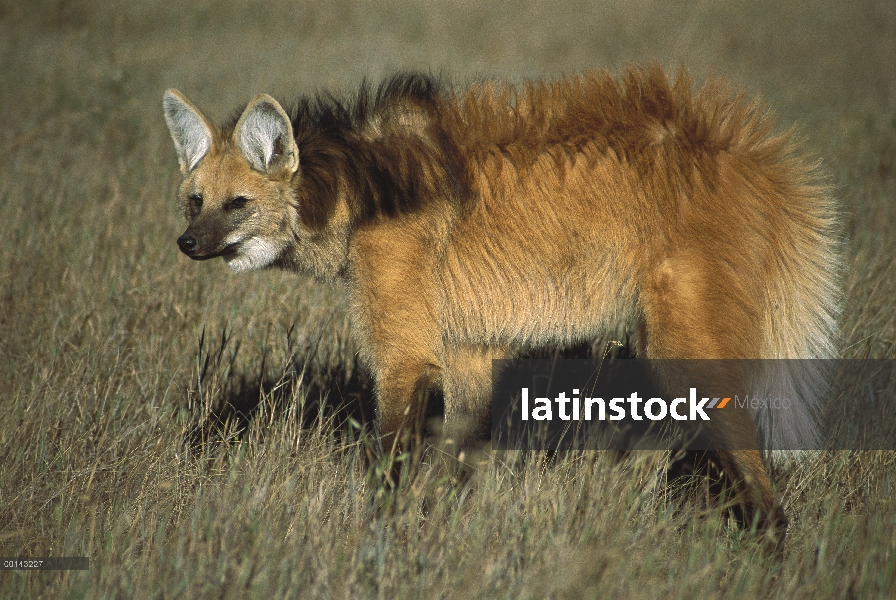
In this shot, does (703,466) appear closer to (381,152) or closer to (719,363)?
(719,363)

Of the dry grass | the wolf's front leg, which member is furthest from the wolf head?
the wolf's front leg

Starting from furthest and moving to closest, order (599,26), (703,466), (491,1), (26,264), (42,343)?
(491,1) → (599,26) → (26,264) → (42,343) → (703,466)

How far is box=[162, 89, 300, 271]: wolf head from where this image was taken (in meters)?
2.97

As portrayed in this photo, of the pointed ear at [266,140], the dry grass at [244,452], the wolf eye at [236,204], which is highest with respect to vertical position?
the pointed ear at [266,140]

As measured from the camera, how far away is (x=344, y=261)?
3.14m

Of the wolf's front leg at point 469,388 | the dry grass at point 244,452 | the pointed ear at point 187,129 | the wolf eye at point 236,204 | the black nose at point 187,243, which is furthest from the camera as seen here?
the wolf's front leg at point 469,388

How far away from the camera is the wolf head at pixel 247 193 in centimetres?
297

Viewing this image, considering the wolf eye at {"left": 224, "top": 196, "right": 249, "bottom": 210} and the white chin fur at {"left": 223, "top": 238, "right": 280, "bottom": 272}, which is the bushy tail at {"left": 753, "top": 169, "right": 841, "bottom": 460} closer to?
the white chin fur at {"left": 223, "top": 238, "right": 280, "bottom": 272}

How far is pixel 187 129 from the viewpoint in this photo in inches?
127

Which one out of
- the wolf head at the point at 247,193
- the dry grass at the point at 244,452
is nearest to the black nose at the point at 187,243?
the wolf head at the point at 247,193

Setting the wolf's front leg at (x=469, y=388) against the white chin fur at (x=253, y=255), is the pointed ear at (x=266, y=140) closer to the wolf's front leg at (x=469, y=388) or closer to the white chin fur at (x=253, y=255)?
the white chin fur at (x=253, y=255)

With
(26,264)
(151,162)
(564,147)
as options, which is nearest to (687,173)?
(564,147)

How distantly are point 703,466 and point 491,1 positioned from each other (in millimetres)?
13899

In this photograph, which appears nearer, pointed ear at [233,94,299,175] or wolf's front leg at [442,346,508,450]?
pointed ear at [233,94,299,175]
